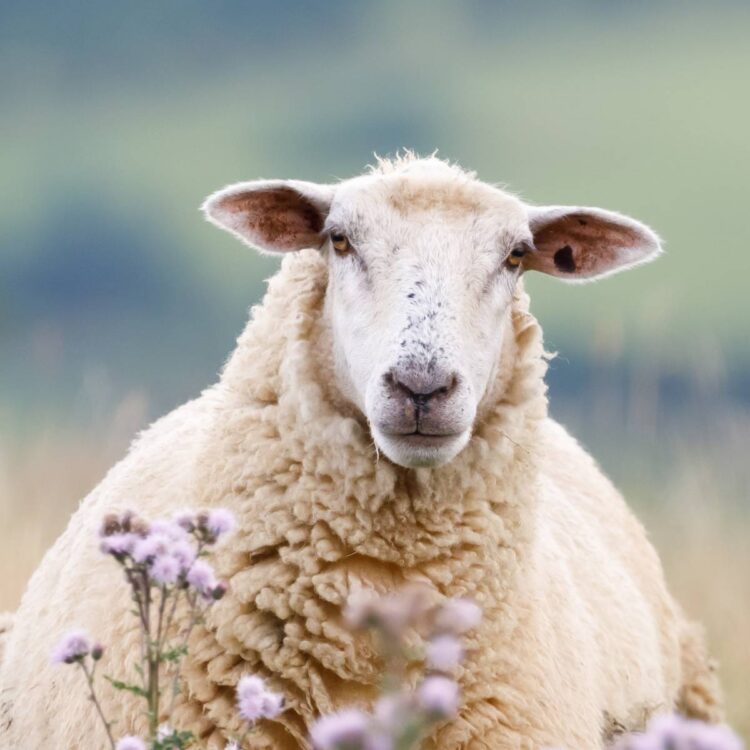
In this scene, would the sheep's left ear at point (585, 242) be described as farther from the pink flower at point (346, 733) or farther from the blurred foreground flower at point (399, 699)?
the pink flower at point (346, 733)

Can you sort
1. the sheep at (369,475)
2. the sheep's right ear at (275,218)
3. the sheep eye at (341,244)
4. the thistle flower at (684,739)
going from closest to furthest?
the thistle flower at (684,739)
the sheep at (369,475)
the sheep eye at (341,244)
the sheep's right ear at (275,218)

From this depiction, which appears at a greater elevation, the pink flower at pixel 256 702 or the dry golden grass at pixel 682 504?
the dry golden grass at pixel 682 504

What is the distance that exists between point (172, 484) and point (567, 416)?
5467mm

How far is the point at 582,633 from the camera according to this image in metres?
4.32

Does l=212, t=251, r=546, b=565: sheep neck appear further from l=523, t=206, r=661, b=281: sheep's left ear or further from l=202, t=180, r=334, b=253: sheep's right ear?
l=523, t=206, r=661, b=281: sheep's left ear

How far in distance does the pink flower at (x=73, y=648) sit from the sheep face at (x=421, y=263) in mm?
1161

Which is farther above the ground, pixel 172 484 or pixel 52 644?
pixel 172 484

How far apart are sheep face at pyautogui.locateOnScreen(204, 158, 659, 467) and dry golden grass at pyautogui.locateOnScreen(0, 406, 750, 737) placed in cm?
325

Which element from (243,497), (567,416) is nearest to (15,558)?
(243,497)

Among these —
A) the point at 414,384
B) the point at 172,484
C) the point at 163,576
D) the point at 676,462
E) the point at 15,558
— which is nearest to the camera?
the point at 163,576

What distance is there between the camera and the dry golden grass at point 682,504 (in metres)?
7.22

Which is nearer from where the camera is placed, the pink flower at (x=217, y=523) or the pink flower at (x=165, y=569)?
the pink flower at (x=165, y=569)

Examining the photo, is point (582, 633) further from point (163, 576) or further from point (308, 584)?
point (163, 576)

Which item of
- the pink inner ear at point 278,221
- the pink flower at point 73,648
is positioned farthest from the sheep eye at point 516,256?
the pink flower at point 73,648
